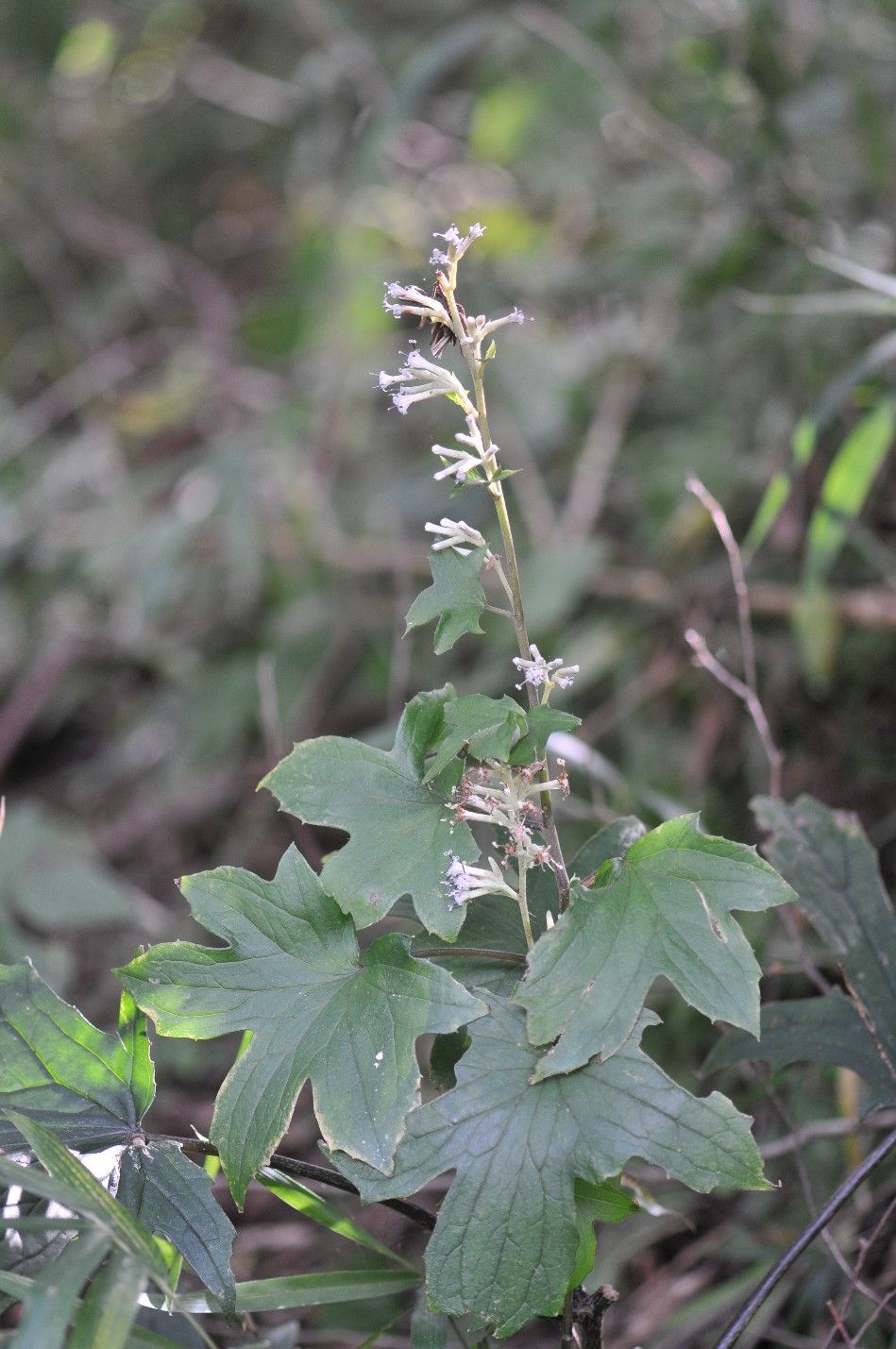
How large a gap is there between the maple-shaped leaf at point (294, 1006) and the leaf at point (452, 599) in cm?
20

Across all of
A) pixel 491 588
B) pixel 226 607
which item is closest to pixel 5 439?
pixel 226 607

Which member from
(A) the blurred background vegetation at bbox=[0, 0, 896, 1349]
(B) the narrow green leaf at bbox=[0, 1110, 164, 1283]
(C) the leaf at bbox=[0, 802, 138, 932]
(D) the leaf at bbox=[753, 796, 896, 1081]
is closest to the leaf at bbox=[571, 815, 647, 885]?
(D) the leaf at bbox=[753, 796, 896, 1081]

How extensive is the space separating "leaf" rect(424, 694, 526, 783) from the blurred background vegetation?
460 millimetres

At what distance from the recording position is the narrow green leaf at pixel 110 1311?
24.7 inches

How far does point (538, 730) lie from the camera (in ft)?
2.36

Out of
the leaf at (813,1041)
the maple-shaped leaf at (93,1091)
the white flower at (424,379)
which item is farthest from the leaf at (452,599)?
the leaf at (813,1041)

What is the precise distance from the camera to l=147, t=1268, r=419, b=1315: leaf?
0.81 metres

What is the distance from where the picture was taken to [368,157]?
2.28m

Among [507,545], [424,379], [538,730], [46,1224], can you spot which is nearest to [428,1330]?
[46,1224]

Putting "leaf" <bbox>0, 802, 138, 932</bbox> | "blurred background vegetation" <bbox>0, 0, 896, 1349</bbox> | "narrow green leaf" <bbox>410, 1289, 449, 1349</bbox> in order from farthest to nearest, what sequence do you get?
"leaf" <bbox>0, 802, 138, 932</bbox> < "blurred background vegetation" <bbox>0, 0, 896, 1349</bbox> < "narrow green leaf" <bbox>410, 1289, 449, 1349</bbox>

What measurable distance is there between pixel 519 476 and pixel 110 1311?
191cm

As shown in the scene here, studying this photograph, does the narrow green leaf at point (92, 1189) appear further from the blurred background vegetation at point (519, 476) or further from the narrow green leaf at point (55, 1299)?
the blurred background vegetation at point (519, 476)

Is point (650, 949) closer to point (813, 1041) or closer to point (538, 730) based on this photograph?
point (538, 730)

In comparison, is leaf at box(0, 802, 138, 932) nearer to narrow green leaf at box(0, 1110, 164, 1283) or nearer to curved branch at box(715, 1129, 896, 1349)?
narrow green leaf at box(0, 1110, 164, 1283)
